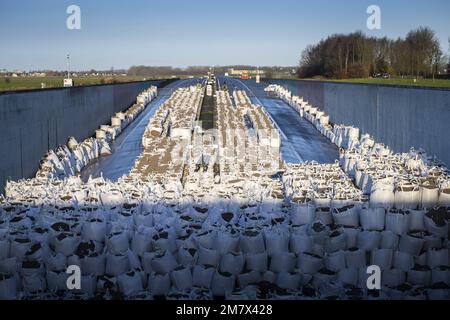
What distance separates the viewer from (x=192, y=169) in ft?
42.5

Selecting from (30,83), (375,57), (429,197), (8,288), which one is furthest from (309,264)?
(375,57)

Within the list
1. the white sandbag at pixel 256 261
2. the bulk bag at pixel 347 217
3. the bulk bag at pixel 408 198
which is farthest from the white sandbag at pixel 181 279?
the bulk bag at pixel 408 198

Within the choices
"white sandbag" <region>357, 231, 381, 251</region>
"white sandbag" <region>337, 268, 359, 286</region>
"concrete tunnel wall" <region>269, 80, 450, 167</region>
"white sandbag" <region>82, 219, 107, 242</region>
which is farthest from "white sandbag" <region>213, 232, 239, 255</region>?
"concrete tunnel wall" <region>269, 80, 450, 167</region>

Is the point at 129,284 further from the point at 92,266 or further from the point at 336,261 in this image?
the point at 336,261

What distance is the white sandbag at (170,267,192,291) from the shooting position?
713 cm

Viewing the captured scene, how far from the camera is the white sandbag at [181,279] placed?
7129mm

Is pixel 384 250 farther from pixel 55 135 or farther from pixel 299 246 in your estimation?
pixel 55 135

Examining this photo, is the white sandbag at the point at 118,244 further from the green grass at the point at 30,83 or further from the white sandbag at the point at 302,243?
the green grass at the point at 30,83

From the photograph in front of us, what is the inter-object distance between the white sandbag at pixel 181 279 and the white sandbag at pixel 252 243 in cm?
93

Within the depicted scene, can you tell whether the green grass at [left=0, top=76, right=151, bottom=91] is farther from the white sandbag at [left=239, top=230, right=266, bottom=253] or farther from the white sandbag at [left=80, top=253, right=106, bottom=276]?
the white sandbag at [left=239, top=230, right=266, bottom=253]

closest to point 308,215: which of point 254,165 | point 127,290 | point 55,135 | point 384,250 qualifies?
point 384,250

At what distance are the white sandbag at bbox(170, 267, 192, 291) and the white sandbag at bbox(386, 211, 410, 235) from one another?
A: 3226mm

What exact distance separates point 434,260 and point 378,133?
46.0 feet

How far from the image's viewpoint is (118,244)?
7.73 meters
